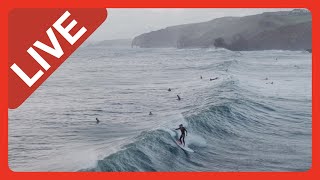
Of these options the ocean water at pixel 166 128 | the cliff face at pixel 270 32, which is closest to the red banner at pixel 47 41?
the ocean water at pixel 166 128

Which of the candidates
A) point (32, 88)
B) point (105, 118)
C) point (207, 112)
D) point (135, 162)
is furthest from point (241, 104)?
point (32, 88)

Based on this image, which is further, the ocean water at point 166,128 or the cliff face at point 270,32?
the cliff face at point 270,32

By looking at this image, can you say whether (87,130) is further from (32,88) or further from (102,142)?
(32,88)

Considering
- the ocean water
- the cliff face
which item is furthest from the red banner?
the cliff face

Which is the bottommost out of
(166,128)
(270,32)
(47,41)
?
(270,32)

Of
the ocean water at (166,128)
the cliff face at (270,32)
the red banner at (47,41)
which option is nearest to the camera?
the red banner at (47,41)

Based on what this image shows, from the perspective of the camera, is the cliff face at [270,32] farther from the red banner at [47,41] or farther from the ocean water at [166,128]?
the red banner at [47,41]

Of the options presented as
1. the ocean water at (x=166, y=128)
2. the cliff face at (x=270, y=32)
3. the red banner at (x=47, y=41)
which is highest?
the red banner at (x=47, y=41)

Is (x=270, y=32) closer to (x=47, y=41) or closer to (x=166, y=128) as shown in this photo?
(x=166, y=128)

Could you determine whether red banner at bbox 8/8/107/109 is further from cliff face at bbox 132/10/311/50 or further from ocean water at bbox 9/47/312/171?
cliff face at bbox 132/10/311/50

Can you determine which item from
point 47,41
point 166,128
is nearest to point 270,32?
point 166,128
